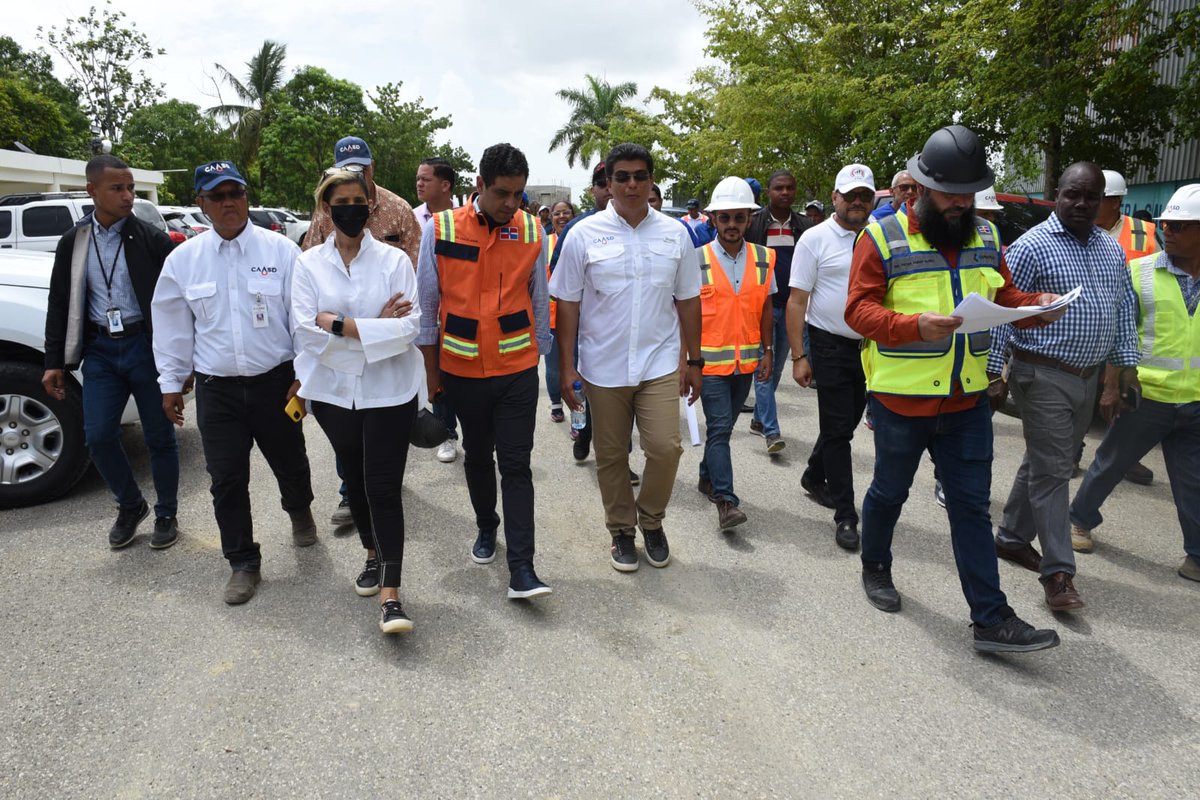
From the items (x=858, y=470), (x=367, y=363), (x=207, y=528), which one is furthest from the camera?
(x=858, y=470)

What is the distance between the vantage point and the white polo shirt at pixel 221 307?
146 inches

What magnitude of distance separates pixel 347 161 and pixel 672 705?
11.9ft

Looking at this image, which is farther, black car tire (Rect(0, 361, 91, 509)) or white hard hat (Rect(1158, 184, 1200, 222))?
black car tire (Rect(0, 361, 91, 509))

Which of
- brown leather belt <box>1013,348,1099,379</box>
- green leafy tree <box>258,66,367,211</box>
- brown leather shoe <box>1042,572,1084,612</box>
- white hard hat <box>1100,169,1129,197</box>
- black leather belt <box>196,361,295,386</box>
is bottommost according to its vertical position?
brown leather shoe <box>1042,572,1084,612</box>

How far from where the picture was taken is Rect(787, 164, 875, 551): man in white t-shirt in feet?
15.1

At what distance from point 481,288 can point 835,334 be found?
87.0 inches

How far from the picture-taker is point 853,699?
3008mm

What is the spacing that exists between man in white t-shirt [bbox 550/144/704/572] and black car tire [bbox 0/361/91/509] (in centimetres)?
322

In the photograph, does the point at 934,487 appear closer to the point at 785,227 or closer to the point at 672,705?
the point at 785,227

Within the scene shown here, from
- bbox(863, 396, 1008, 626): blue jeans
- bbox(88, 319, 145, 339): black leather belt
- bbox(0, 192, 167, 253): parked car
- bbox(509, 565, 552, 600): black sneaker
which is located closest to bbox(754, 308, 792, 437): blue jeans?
bbox(863, 396, 1008, 626): blue jeans

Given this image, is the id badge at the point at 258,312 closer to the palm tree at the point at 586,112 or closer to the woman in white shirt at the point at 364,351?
the woman in white shirt at the point at 364,351

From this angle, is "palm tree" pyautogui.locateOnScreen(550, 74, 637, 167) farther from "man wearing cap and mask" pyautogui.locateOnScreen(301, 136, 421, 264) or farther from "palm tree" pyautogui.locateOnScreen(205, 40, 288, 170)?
"man wearing cap and mask" pyautogui.locateOnScreen(301, 136, 421, 264)

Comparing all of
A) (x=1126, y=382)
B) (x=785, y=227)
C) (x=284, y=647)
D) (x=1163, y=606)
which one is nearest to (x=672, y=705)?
(x=284, y=647)

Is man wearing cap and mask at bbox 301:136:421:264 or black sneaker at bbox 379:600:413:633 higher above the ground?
man wearing cap and mask at bbox 301:136:421:264
